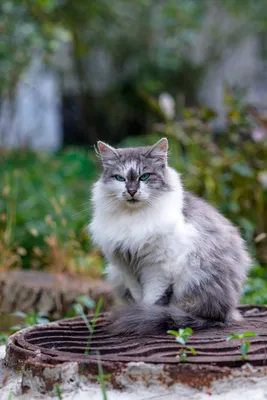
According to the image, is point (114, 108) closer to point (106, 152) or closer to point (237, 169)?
point (237, 169)

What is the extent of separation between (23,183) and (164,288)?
177 inches

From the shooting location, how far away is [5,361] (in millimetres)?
3160

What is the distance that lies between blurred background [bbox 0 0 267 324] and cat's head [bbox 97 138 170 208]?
1396mm

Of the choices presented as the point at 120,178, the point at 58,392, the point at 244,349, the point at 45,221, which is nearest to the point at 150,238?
the point at 120,178

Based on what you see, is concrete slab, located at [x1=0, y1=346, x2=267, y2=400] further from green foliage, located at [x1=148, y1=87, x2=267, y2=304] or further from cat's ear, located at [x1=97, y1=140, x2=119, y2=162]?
green foliage, located at [x1=148, y1=87, x2=267, y2=304]

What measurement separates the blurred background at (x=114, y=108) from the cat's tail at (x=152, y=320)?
4.84 ft

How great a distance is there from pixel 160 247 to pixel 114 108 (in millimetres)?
10993

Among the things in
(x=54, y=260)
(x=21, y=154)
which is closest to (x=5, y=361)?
(x=54, y=260)

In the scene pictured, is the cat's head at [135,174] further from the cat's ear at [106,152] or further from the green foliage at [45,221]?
the green foliage at [45,221]

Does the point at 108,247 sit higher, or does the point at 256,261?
A: the point at 108,247

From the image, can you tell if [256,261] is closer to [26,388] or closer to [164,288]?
[164,288]

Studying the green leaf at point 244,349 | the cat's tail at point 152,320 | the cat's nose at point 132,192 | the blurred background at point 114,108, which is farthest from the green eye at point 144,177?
the blurred background at point 114,108

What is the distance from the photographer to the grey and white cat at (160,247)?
3.35 m

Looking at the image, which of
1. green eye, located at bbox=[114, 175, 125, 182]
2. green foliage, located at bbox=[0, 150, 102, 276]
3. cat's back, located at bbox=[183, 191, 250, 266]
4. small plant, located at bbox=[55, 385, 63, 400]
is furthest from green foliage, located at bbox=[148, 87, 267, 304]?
small plant, located at bbox=[55, 385, 63, 400]
